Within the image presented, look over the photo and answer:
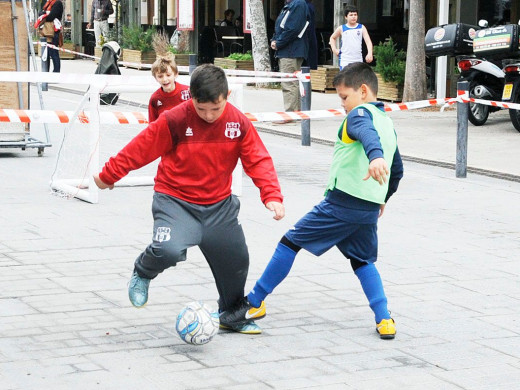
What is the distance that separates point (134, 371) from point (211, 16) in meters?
28.5

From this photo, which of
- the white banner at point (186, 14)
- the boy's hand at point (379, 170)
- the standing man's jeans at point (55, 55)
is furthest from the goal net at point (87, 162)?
the white banner at point (186, 14)

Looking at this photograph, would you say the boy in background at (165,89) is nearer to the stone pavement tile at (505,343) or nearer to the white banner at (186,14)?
the stone pavement tile at (505,343)

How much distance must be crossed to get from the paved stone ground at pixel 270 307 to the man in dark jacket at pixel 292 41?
6.08 metres

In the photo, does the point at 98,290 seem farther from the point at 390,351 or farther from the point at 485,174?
the point at 485,174

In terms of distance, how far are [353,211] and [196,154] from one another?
88 centimetres

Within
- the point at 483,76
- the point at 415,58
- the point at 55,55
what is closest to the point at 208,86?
the point at 483,76

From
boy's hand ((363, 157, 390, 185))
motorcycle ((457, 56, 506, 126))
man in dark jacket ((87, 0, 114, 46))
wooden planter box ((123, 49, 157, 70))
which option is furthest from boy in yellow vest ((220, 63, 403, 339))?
man in dark jacket ((87, 0, 114, 46))

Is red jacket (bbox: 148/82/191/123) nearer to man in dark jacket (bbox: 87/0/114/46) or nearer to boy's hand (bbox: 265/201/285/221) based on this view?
boy's hand (bbox: 265/201/285/221)

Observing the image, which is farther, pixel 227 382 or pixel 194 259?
pixel 194 259

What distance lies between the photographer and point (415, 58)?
18.2m

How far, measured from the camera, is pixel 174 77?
29.7 ft

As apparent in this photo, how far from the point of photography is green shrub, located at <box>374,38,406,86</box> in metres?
19.5

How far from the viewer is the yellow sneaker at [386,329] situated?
5.60m

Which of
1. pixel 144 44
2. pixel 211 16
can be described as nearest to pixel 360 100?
pixel 144 44
